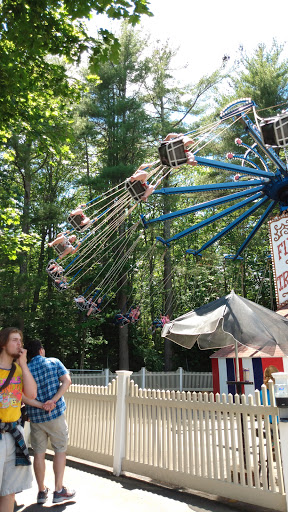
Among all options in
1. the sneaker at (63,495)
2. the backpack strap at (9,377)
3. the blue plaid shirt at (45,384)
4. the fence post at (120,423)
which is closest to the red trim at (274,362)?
the fence post at (120,423)

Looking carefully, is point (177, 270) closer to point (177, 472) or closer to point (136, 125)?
point (136, 125)

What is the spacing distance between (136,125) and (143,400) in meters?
17.3

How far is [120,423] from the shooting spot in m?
6.12

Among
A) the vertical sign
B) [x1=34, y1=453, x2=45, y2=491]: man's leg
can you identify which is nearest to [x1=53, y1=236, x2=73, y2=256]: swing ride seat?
[x1=34, y1=453, x2=45, y2=491]: man's leg

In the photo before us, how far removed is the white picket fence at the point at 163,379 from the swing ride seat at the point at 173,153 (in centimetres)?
1029

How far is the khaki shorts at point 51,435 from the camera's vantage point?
4.79 m

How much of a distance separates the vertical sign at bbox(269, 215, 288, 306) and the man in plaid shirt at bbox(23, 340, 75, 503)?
6842 millimetres

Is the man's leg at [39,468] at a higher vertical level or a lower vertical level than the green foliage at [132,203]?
lower

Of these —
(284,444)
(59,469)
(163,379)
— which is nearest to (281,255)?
(284,444)

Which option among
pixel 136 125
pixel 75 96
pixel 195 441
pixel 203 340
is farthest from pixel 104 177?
pixel 195 441

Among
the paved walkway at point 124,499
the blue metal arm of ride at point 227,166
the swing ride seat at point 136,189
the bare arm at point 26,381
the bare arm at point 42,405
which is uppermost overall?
the blue metal arm of ride at point 227,166

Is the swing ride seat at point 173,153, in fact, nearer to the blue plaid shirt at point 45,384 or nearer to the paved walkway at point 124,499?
the blue plaid shirt at point 45,384

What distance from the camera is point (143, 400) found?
594 centimetres

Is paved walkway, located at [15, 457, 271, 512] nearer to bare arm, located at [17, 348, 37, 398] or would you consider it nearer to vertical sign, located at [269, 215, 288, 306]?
bare arm, located at [17, 348, 37, 398]
